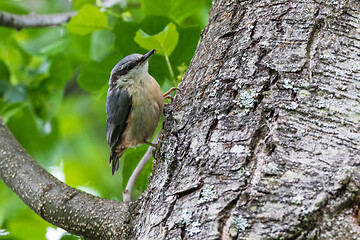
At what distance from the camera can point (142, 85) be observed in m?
2.71

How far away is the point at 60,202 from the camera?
2.06 m

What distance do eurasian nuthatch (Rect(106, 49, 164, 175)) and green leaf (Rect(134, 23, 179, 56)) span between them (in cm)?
16

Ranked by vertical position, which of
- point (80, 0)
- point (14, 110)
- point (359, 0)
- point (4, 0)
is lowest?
point (359, 0)

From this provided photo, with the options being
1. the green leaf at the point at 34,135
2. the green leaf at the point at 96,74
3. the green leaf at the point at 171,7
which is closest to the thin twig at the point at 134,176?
the green leaf at the point at 96,74

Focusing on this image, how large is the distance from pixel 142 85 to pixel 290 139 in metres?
1.42

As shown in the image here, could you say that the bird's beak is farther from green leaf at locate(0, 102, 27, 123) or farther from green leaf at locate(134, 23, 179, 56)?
green leaf at locate(0, 102, 27, 123)

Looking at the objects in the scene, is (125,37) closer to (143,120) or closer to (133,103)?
(133,103)

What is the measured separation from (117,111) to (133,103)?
123 mm

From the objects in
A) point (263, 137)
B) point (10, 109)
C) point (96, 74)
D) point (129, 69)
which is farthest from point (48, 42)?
point (263, 137)

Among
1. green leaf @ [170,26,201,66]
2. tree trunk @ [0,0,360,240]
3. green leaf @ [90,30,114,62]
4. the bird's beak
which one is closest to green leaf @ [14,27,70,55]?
green leaf @ [90,30,114,62]

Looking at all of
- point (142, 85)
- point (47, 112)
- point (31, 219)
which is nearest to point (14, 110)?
point (47, 112)

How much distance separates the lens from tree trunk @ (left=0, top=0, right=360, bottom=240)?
1.33m

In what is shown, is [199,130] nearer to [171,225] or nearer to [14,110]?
[171,225]

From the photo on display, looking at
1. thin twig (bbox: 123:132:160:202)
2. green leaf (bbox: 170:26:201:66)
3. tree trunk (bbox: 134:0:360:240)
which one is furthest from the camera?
green leaf (bbox: 170:26:201:66)
